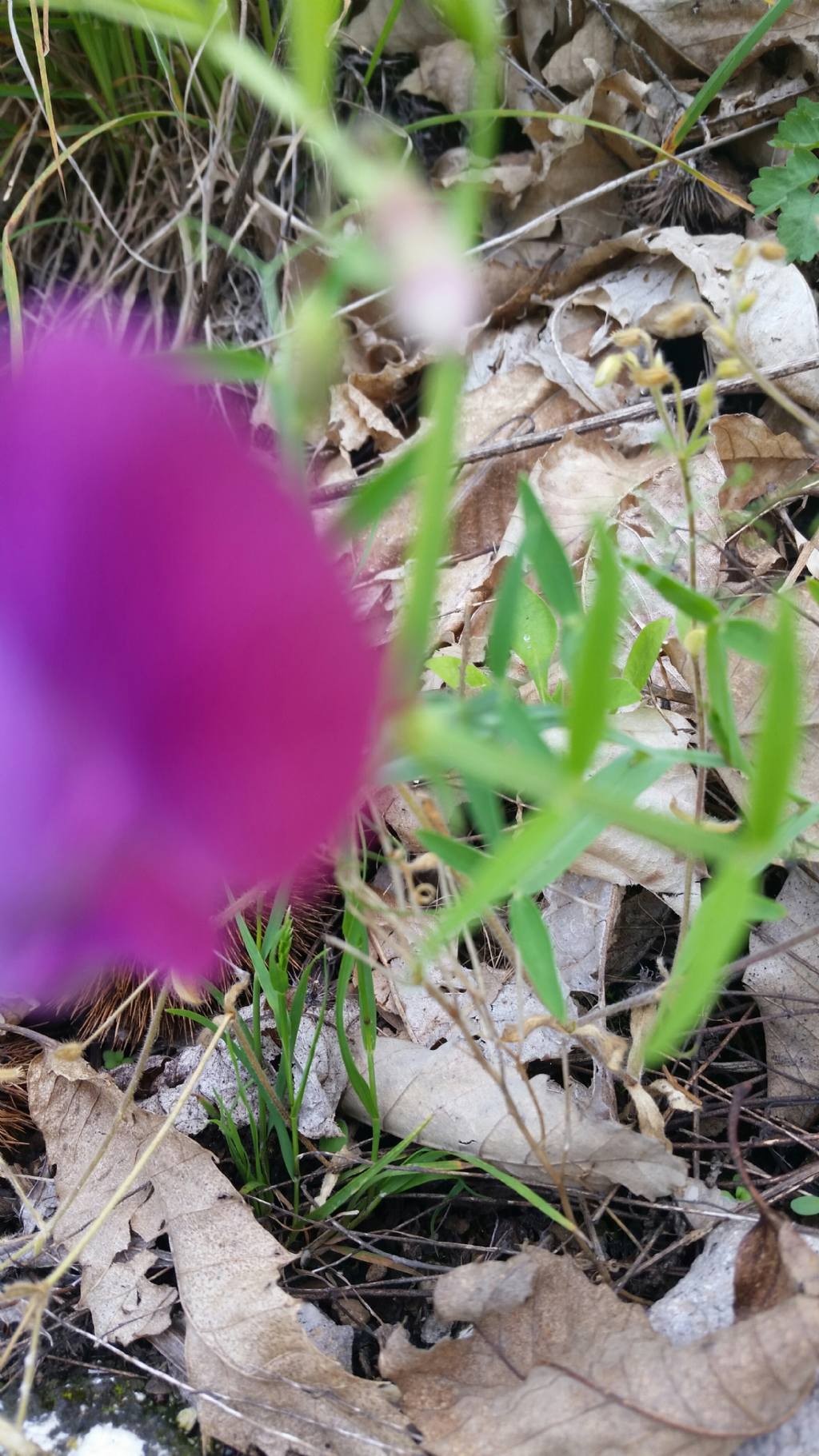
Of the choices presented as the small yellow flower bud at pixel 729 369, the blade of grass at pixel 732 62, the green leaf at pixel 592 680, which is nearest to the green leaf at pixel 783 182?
the blade of grass at pixel 732 62

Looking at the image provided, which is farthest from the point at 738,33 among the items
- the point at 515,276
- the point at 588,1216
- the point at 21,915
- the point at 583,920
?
the point at 21,915

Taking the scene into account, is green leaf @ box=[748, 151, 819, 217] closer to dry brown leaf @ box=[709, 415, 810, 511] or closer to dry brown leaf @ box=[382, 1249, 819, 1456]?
dry brown leaf @ box=[709, 415, 810, 511]

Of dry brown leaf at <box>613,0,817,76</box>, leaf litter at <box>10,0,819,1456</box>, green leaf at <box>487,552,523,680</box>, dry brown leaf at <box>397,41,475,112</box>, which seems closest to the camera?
green leaf at <box>487,552,523,680</box>

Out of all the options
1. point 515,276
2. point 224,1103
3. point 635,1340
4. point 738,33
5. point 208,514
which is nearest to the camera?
point 208,514

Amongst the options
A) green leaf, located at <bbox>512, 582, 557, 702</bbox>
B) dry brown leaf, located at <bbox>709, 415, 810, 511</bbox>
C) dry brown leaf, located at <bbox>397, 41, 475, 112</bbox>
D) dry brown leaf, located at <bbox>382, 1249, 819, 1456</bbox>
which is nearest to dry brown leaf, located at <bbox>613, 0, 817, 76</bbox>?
dry brown leaf, located at <bbox>397, 41, 475, 112</bbox>

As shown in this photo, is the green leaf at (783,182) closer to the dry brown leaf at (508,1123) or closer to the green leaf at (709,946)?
the dry brown leaf at (508,1123)

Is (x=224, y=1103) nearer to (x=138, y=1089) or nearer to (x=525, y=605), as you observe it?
(x=138, y=1089)
